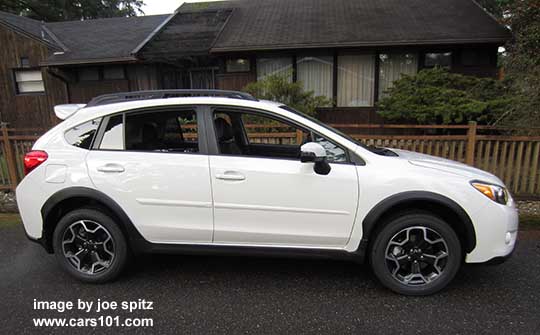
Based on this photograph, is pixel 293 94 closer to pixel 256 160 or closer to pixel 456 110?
pixel 456 110

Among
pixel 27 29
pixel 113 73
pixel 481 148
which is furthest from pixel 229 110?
pixel 27 29

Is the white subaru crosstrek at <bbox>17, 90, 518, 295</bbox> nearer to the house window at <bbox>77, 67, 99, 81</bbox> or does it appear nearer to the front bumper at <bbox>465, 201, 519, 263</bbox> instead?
the front bumper at <bbox>465, 201, 519, 263</bbox>

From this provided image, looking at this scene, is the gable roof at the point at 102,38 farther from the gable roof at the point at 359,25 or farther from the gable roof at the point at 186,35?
the gable roof at the point at 359,25

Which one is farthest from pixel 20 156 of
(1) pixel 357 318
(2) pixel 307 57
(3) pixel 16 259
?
(2) pixel 307 57

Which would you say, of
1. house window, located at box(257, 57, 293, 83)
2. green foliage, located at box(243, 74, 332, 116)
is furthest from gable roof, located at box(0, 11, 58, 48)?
green foliage, located at box(243, 74, 332, 116)

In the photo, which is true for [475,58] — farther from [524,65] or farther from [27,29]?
[27,29]

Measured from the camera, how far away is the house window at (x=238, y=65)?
416 inches

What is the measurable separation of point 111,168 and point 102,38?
40.8 feet

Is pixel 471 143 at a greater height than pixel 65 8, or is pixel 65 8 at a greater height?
pixel 65 8

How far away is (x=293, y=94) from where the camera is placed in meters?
8.63

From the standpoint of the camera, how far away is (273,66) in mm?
10406

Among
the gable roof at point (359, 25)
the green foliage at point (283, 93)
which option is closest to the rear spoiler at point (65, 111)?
the green foliage at point (283, 93)

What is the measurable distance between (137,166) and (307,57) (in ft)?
27.7

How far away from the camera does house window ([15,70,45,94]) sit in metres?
12.4
